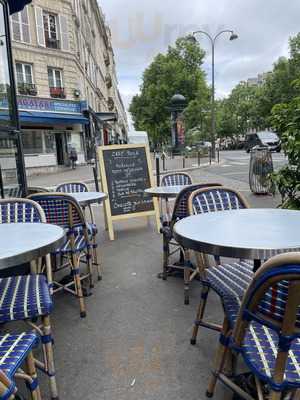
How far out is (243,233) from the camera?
1855 millimetres

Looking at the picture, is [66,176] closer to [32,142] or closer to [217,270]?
[32,142]

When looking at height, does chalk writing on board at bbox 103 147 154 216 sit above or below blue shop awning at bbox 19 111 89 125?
below

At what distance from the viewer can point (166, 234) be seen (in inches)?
144

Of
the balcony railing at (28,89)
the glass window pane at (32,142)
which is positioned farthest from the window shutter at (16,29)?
the glass window pane at (32,142)

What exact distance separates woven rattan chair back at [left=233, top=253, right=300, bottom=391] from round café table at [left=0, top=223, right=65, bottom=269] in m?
1.08

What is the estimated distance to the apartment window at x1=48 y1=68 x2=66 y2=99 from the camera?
20156 mm

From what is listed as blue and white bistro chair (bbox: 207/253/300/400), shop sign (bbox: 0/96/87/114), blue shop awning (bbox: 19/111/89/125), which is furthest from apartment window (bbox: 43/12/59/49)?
blue and white bistro chair (bbox: 207/253/300/400)

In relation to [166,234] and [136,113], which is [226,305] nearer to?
[166,234]

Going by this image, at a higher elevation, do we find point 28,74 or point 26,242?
point 28,74

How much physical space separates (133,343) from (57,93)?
20101mm

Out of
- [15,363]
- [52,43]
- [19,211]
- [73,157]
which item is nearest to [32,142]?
[73,157]

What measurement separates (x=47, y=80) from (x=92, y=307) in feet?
63.6

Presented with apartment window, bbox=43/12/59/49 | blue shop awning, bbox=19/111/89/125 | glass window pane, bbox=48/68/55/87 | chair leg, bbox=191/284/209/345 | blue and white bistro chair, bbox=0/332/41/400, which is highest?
apartment window, bbox=43/12/59/49

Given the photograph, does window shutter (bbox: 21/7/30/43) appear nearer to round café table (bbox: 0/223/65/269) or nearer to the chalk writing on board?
the chalk writing on board
